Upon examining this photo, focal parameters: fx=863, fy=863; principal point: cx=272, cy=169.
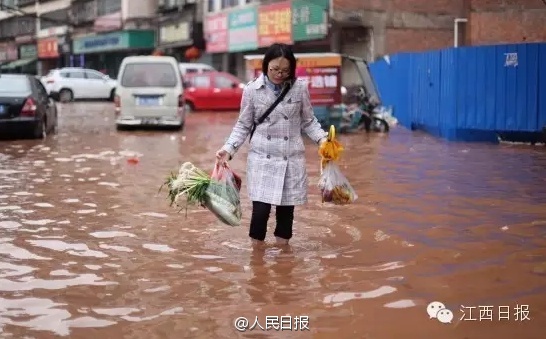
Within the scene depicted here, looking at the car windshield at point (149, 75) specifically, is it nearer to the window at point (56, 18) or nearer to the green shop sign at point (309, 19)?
the green shop sign at point (309, 19)

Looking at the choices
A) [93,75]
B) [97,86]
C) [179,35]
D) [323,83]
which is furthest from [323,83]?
[179,35]

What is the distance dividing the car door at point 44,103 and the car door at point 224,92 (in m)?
10.5

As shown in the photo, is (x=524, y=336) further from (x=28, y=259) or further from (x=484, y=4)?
(x=484, y=4)

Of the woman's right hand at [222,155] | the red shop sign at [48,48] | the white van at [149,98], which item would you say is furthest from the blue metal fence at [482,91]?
the red shop sign at [48,48]

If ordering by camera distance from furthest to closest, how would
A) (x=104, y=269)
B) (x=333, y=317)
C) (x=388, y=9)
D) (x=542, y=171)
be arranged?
1. (x=388, y=9)
2. (x=542, y=171)
3. (x=104, y=269)
4. (x=333, y=317)

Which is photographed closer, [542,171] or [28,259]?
[28,259]

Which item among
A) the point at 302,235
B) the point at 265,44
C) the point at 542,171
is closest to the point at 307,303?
the point at 302,235

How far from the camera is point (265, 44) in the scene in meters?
34.7

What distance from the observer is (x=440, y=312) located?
4.51 metres

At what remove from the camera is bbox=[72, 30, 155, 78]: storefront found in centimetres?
4853

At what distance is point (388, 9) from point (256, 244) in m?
24.0

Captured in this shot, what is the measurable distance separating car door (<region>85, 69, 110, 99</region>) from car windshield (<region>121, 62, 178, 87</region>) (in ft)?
57.1

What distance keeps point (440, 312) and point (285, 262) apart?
155 centimetres

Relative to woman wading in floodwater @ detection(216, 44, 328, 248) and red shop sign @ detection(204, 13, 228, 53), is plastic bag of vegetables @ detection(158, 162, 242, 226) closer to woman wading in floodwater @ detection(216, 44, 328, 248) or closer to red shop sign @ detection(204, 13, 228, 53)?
woman wading in floodwater @ detection(216, 44, 328, 248)
